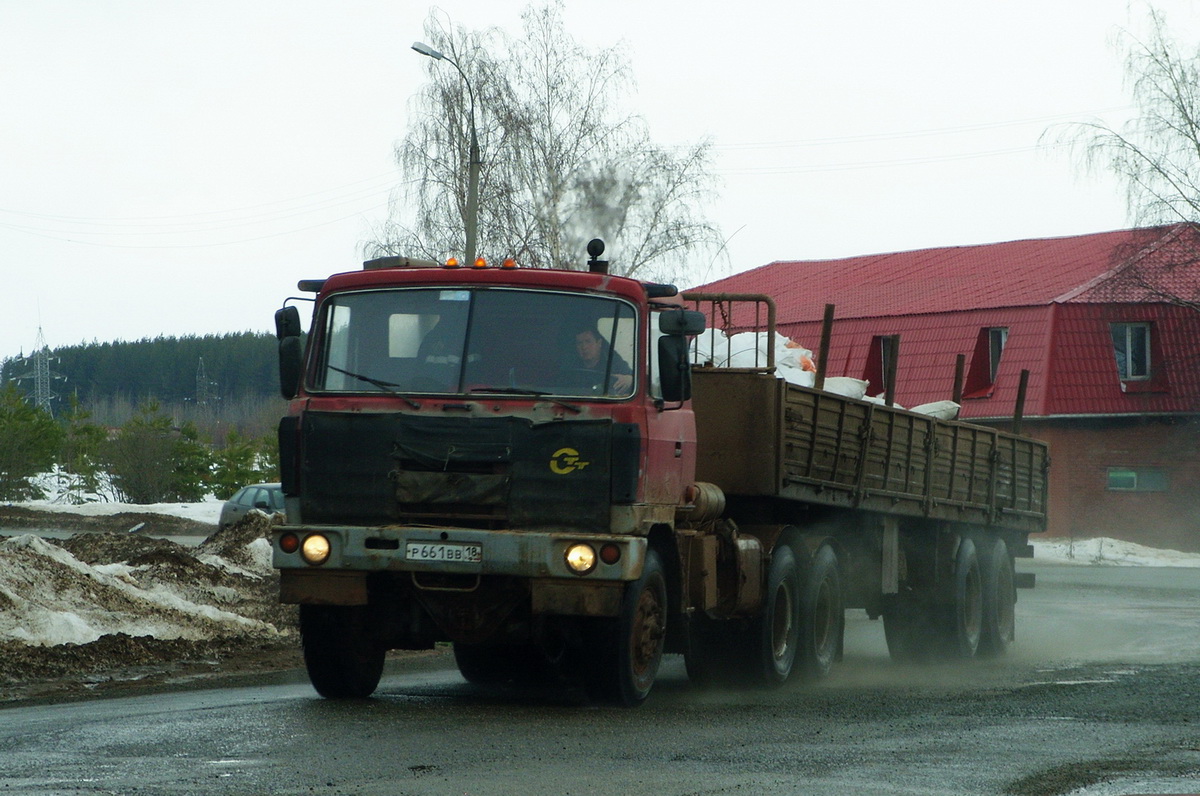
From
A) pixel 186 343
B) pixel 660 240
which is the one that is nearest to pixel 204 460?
pixel 660 240

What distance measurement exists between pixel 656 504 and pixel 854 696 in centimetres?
254

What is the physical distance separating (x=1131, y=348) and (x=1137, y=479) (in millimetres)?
3521

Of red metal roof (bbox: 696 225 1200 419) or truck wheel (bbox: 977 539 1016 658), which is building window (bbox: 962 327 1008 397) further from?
truck wheel (bbox: 977 539 1016 658)

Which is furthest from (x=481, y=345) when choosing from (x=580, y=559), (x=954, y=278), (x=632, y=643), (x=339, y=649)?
(x=954, y=278)

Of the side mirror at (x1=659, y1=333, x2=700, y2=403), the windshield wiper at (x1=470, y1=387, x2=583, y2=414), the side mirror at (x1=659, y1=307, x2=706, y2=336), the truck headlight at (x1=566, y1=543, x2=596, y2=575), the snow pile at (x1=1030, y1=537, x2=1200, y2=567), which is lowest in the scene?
the snow pile at (x1=1030, y1=537, x2=1200, y2=567)

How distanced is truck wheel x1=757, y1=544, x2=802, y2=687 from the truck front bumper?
7.68 ft

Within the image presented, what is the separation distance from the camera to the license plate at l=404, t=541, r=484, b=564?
8.89 metres

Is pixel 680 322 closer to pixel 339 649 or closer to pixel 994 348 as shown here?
pixel 339 649

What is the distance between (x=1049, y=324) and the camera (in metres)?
41.2

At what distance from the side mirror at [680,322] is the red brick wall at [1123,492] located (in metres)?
34.7

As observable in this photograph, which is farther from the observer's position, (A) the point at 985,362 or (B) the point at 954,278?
(B) the point at 954,278

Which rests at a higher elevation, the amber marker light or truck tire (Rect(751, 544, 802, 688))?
the amber marker light

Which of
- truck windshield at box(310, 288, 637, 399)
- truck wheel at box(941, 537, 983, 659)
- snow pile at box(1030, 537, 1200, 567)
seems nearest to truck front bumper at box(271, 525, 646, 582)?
truck windshield at box(310, 288, 637, 399)

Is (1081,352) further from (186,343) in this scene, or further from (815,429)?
(186,343)
